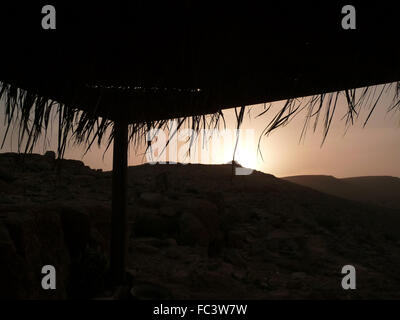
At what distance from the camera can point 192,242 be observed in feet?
27.9

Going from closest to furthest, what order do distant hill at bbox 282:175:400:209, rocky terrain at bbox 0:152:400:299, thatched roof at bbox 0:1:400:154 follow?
thatched roof at bbox 0:1:400:154 → rocky terrain at bbox 0:152:400:299 → distant hill at bbox 282:175:400:209

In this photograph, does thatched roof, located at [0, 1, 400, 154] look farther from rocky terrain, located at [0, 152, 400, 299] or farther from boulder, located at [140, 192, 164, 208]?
boulder, located at [140, 192, 164, 208]

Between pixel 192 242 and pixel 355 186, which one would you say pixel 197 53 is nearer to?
pixel 192 242

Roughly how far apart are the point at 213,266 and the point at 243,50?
19.3 feet

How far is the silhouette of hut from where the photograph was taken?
147 centimetres

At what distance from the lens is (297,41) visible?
1.70m

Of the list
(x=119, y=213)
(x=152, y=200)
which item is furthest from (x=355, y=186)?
(x=119, y=213)

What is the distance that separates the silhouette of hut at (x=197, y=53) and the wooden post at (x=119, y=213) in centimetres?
141

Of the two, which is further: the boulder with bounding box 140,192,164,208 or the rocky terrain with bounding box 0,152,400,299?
the boulder with bounding box 140,192,164,208

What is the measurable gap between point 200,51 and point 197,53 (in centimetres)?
2

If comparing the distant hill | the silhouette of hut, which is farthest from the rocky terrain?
the distant hill

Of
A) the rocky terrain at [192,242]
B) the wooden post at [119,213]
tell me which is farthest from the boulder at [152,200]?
the wooden post at [119,213]
